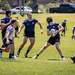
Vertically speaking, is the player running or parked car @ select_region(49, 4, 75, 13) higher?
the player running

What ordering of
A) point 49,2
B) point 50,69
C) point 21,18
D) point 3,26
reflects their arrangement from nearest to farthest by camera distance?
point 50,69, point 3,26, point 21,18, point 49,2

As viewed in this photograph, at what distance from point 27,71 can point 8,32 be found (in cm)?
328

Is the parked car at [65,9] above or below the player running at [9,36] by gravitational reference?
below

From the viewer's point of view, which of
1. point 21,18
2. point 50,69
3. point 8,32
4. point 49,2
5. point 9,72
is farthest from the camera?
point 49,2

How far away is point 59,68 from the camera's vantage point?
13.7 m

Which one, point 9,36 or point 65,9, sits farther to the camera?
point 65,9

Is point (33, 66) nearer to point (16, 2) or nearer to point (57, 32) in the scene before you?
point (57, 32)

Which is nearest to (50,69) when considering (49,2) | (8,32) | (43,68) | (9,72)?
(43,68)

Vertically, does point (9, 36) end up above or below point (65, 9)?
above

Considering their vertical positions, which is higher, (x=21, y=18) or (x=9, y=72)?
(x=9, y=72)

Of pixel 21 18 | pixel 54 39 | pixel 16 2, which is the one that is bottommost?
pixel 16 2

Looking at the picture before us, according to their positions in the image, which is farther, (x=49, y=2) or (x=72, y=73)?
(x=49, y=2)

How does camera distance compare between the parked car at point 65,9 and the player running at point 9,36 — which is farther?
the parked car at point 65,9

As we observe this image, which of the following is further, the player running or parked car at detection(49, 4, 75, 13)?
parked car at detection(49, 4, 75, 13)
